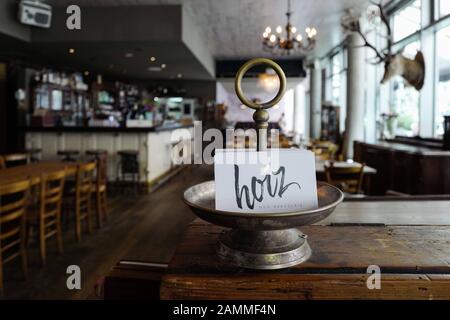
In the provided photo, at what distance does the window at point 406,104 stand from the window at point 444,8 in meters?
0.72

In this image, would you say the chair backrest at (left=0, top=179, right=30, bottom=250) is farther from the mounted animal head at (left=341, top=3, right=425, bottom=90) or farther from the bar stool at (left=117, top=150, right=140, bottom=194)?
the mounted animal head at (left=341, top=3, right=425, bottom=90)

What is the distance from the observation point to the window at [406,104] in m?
6.54

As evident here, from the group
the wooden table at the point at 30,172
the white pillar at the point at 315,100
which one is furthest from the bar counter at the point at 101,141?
the white pillar at the point at 315,100

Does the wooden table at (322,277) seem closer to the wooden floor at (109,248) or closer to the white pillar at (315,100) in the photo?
the wooden floor at (109,248)

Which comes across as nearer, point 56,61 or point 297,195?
point 297,195

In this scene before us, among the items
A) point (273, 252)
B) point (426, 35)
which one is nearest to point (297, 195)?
point (273, 252)

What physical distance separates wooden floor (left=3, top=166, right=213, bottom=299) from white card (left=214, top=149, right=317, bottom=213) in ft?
2.74

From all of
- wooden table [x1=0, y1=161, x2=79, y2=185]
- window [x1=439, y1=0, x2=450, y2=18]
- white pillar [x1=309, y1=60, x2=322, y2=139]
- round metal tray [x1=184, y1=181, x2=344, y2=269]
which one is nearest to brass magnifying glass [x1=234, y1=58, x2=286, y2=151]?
round metal tray [x1=184, y1=181, x2=344, y2=269]

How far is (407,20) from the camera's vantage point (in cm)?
688

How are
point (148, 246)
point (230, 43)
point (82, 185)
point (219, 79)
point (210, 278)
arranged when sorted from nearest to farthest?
1. point (210, 278)
2. point (148, 246)
3. point (82, 185)
4. point (230, 43)
5. point (219, 79)

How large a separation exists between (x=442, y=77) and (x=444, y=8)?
1.00 m

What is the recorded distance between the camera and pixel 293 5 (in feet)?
23.8

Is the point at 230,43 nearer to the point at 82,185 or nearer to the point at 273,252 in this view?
the point at 82,185

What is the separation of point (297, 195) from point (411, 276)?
28 centimetres
